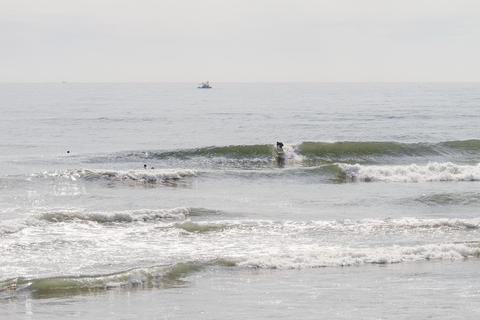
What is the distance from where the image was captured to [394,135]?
5059 cm

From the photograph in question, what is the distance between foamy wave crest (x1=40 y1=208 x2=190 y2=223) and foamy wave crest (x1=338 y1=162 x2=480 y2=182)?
12.1 meters

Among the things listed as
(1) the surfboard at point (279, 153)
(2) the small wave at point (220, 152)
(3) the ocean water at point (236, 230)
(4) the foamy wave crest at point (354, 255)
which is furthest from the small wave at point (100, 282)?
(1) the surfboard at point (279, 153)

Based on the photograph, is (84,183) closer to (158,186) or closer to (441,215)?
(158,186)

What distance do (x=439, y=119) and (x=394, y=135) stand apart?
13990 mm

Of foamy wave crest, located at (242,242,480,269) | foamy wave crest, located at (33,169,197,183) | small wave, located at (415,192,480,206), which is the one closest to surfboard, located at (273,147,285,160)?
foamy wave crest, located at (33,169,197,183)

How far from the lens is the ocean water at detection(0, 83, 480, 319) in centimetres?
1547

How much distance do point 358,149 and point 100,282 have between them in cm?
2741

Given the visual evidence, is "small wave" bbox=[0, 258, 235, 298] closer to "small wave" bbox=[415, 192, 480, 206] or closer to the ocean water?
the ocean water

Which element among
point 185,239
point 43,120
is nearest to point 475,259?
point 185,239

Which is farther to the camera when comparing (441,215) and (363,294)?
(441,215)

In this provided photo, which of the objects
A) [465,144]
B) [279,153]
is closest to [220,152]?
[279,153]

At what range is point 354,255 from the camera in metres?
19.1

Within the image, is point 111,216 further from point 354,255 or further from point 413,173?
point 413,173

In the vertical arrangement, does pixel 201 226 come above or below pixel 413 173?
below
